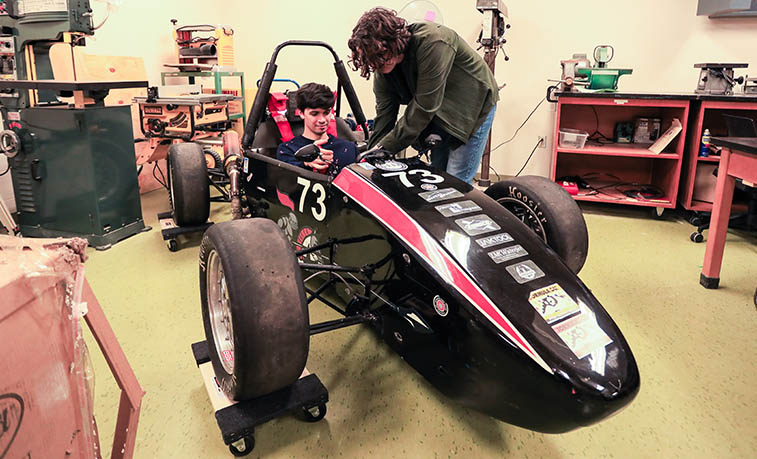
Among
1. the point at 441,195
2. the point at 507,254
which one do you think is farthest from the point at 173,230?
the point at 507,254

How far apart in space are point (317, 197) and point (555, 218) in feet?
3.02

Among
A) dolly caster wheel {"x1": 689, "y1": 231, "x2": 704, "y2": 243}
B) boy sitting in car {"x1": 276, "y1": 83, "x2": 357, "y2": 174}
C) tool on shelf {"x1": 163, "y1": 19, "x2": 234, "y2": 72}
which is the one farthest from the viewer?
tool on shelf {"x1": 163, "y1": 19, "x2": 234, "y2": 72}

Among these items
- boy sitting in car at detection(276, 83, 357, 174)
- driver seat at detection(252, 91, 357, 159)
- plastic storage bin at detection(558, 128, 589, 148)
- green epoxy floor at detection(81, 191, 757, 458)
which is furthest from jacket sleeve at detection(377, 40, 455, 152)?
plastic storage bin at detection(558, 128, 589, 148)

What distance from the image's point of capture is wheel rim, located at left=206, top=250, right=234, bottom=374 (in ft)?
5.43

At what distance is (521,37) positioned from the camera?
4887mm

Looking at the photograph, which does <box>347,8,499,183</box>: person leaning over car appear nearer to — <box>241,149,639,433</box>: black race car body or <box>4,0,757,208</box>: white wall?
<box>241,149,639,433</box>: black race car body

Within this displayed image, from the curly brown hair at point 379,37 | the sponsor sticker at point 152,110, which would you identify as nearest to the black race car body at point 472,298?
the curly brown hair at point 379,37

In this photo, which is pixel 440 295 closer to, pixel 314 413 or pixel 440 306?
pixel 440 306

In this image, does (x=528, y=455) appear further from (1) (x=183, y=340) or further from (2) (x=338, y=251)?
(1) (x=183, y=340)

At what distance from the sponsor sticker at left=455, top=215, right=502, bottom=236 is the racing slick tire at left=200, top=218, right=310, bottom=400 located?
0.53 metres

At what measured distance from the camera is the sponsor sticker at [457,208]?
162 cm

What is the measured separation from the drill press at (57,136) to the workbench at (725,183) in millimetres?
3397

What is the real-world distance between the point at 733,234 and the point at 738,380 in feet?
7.23

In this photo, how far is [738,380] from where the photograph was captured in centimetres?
194
